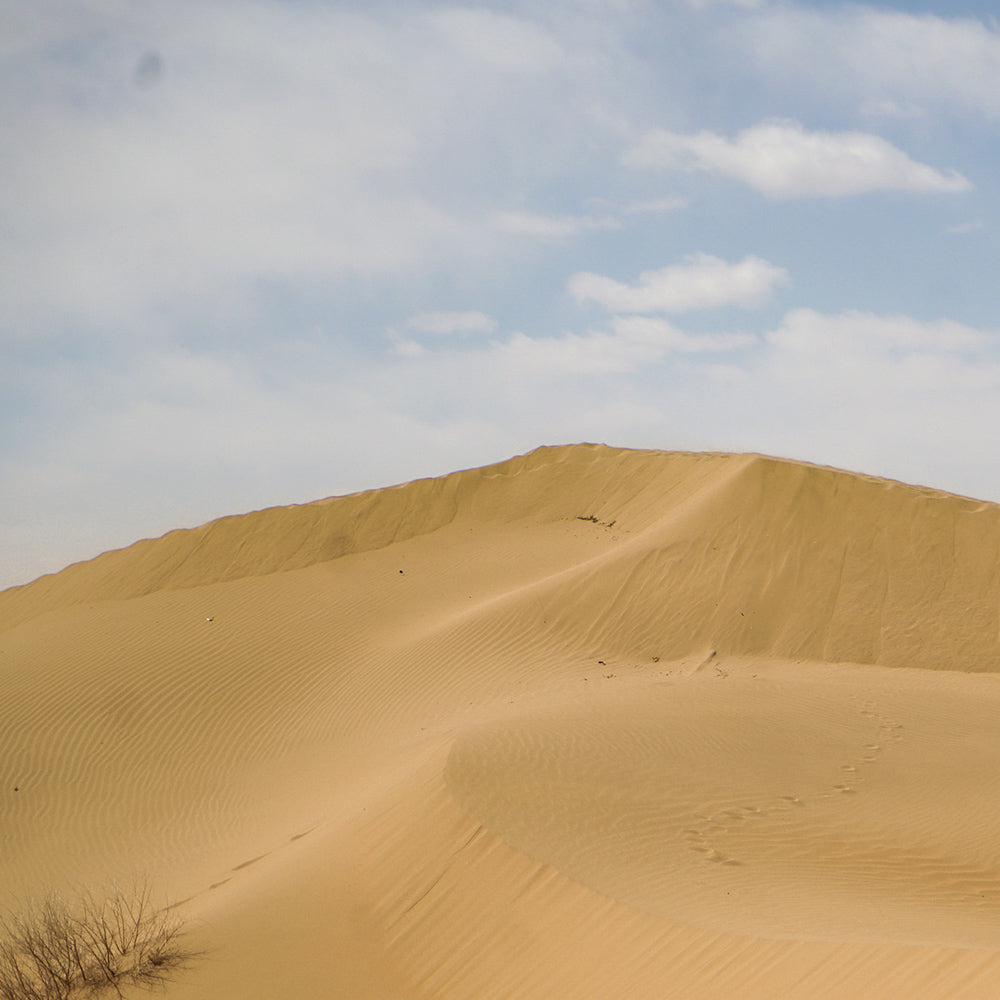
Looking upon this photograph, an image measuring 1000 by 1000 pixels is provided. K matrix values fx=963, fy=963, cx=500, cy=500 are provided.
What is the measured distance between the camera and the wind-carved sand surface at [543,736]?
6.72 m

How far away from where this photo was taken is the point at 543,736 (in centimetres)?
1050

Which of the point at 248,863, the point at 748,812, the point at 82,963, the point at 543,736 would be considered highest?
the point at 543,736

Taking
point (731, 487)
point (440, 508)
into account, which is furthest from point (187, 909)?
point (440, 508)

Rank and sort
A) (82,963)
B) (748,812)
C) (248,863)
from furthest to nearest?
(248,863) < (748,812) < (82,963)

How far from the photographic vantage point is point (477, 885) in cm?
738

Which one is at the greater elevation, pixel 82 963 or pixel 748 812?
pixel 82 963

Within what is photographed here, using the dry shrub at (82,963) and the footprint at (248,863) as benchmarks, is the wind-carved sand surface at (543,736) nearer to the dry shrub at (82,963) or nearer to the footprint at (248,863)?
the footprint at (248,863)

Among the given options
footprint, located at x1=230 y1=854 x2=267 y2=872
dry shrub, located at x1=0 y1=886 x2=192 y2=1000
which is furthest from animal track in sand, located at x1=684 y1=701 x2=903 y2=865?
footprint, located at x1=230 y1=854 x2=267 y2=872

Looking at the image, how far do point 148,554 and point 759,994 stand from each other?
19.2m

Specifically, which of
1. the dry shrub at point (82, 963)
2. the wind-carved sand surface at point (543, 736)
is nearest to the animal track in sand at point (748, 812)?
the wind-carved sand surface at point (543, 736)

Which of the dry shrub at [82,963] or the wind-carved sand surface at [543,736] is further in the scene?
the wind-carved sand surface at [543,736]

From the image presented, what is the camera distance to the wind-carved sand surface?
672cm

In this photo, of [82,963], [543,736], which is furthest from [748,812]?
[82,963]

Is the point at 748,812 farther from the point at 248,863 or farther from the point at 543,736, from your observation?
the point at 248,863
